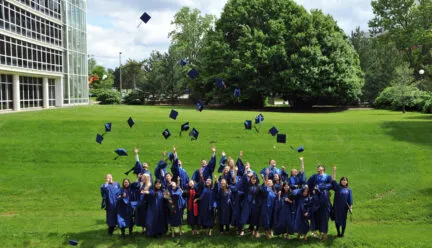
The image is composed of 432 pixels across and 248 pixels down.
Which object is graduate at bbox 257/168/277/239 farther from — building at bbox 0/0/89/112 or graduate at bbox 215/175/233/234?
building at bbox 0/0/89/112

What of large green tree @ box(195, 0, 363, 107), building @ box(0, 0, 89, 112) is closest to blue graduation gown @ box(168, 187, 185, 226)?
building @ box(0, 0, 89, 112)

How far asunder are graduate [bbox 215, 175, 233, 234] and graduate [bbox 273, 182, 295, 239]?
112 cm

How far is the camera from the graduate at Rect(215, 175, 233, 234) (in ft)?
31.7

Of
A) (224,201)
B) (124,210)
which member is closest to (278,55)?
(224,201)

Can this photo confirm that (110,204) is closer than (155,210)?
No

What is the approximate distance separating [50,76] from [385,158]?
31.0 meters

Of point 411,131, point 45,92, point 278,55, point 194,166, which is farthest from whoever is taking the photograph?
point 278,55

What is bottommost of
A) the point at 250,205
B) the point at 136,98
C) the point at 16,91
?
the point at 250,205

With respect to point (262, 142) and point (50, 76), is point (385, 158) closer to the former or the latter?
point (262, 142)

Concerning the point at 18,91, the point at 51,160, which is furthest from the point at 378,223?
the point at 18,91

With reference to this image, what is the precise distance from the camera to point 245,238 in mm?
9586

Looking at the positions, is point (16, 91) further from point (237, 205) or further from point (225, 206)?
point (237, 205)

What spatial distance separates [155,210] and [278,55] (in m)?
30.7

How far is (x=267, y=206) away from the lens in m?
9.41
